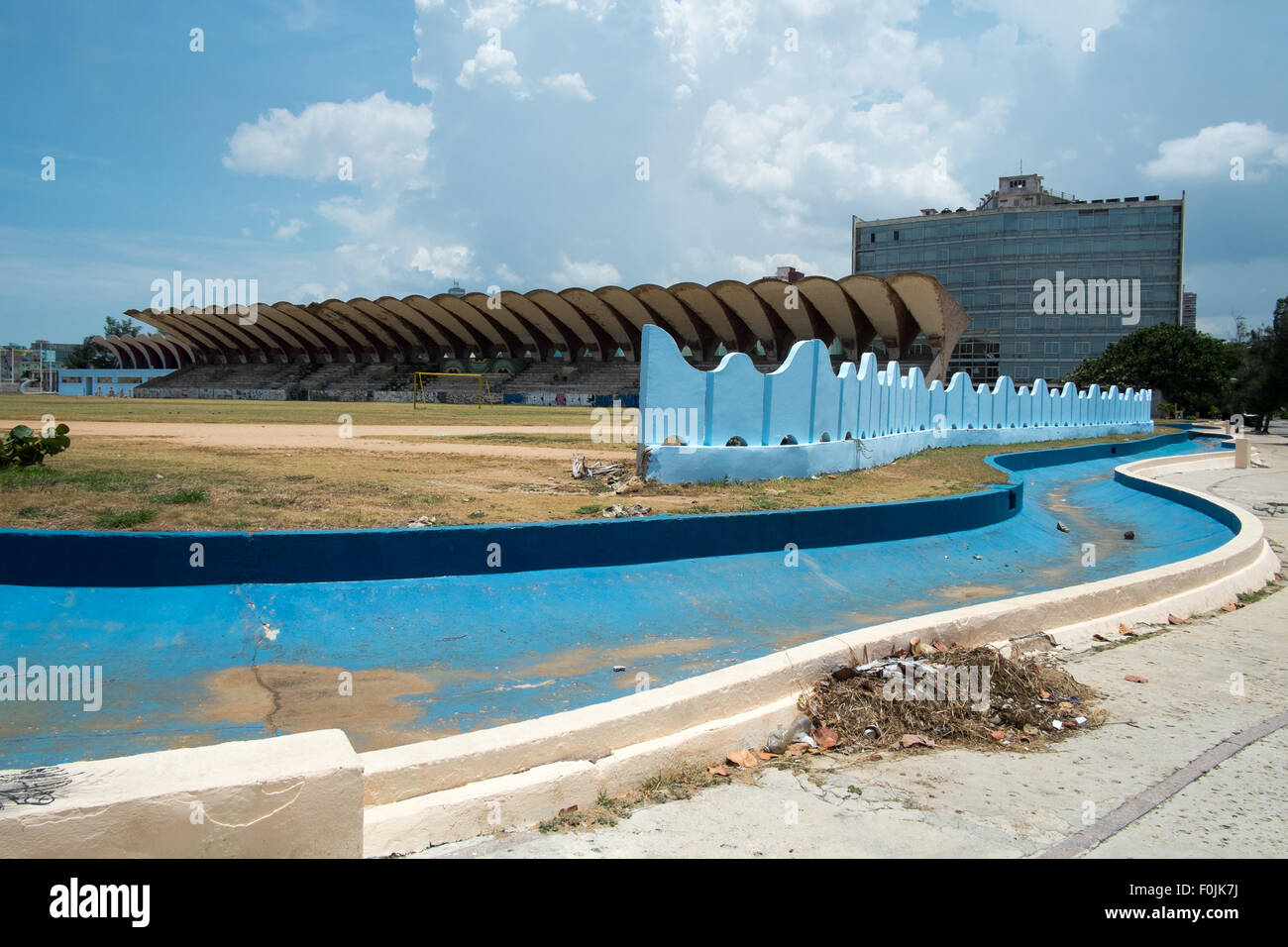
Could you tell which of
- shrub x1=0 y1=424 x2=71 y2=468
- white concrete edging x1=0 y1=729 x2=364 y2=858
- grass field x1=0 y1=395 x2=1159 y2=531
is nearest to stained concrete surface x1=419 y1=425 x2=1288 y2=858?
white concrete edging x1=0 y1=729 x2=364 y2=858

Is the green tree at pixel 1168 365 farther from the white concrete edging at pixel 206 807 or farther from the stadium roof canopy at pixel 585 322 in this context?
the white concrete edging at pixel 206 807

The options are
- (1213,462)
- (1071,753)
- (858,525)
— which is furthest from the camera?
(1213,462)

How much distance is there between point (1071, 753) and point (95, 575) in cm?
631

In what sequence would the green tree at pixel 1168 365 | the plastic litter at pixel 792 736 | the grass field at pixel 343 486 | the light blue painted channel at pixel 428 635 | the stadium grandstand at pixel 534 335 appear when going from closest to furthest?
1. the plastic litter at pixel 792 736
2. the light blue painted channel at pixel 428 635
3. the grass field at pixel 343 486
4. the stadium grandstand at pixel 534 335
5. the green tree at pixel 1168 365

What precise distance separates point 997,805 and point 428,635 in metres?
3.97

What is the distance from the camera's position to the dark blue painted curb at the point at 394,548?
20.7ft

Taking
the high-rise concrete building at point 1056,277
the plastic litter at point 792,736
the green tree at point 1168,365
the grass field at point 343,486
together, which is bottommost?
the plastic litter at point 792,736

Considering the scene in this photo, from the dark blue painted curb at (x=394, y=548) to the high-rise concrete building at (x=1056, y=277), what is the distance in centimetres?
7742

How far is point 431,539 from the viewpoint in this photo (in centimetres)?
707

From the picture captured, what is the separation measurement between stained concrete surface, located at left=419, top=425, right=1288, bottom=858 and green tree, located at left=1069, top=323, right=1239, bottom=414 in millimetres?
58273

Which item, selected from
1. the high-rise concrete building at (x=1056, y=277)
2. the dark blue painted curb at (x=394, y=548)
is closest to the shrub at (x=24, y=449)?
the dark blue painted curb at (x=394, y=548)

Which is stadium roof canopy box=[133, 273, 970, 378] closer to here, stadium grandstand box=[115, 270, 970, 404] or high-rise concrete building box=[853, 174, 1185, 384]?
stadium grandstand box=[115, 270, 970, 404]
